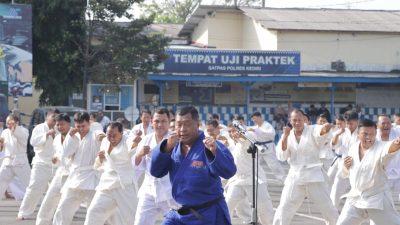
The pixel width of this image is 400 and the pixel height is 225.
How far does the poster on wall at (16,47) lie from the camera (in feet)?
83.7

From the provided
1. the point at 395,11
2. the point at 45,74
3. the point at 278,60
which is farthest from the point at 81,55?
the point at 395,11

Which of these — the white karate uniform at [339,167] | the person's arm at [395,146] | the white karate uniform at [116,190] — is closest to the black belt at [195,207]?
the person's arm at [395,146]

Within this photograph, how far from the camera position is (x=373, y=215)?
29.9 ft

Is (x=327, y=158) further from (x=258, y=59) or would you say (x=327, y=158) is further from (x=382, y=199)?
(x=258, y=59)

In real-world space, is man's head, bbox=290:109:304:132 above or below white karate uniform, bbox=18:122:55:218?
above

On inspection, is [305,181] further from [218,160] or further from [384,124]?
[218,160]

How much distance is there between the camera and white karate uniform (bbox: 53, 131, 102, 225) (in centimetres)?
1084

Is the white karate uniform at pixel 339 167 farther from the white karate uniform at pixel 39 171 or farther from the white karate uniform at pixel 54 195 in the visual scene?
the white karate uniform at pixel 39 171

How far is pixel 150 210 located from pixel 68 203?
225 cm

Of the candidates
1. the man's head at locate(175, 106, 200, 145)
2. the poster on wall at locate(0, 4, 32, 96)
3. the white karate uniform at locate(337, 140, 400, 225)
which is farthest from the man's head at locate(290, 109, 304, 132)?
the poster on wall at locate(0, 4, 32, 96)

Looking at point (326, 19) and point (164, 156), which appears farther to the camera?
point (326, 19)

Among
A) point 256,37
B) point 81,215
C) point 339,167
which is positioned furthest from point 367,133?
point 256,37

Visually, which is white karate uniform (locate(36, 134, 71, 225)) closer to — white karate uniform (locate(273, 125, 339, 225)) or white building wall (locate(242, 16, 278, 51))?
white karate uniform (locate(273, 125, 339, 225))

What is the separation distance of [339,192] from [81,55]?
16890 mm
